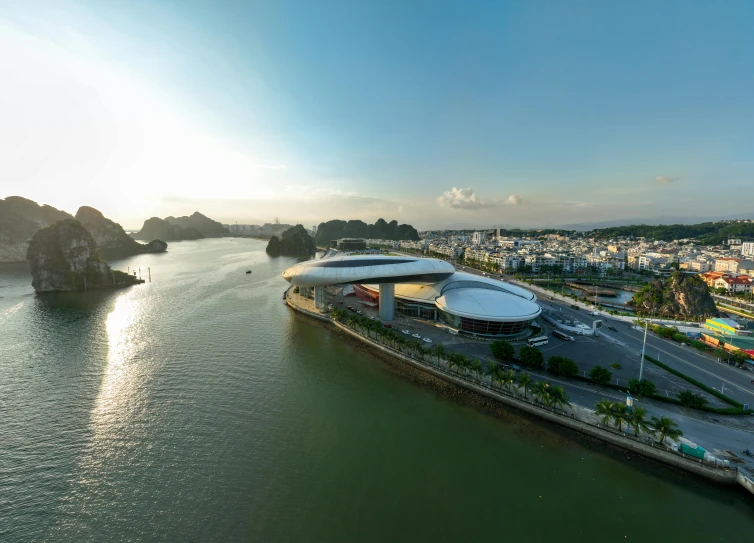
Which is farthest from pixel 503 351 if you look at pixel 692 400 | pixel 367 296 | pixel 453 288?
pixel 367 296

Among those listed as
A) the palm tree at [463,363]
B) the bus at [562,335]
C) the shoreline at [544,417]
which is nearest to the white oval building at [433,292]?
the bus at [562,335]

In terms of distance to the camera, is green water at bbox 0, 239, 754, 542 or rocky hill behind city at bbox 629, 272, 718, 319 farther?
rocky hill behind city at bbox 629, 272, 718, 319

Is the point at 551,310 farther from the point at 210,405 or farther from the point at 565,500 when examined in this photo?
the point at 210,405

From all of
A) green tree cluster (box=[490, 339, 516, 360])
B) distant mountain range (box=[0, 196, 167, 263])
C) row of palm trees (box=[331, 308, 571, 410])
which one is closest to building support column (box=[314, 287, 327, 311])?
row of palm trees (box=[331, 308, 571, 410])

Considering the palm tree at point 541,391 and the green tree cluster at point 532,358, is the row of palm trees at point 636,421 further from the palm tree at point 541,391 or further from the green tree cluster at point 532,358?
the green tree cluster at point 532,358

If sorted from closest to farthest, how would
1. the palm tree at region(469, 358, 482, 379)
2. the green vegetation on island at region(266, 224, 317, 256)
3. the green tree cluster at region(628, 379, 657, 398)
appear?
the green tree cluster at region(628, 379, 657, 398) < the palm tree at region(469, 358, 482, 379) < the green vegetation on island at region(266, 224, 317, 256)

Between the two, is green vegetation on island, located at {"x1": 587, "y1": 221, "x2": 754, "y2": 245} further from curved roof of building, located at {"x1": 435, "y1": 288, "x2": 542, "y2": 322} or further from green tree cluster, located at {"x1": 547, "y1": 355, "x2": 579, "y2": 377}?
green tree cluster, located at {"x1": 547, "y1": 355, "x2": 579, "y2": 377}

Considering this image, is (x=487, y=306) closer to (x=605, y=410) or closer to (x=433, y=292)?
(x=433, y=292)

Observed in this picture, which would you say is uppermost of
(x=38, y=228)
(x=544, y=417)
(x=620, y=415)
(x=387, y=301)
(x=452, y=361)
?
(x=38, y=228)

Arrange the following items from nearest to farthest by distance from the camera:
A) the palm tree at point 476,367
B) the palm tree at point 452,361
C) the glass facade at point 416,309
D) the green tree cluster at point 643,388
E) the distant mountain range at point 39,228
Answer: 1. the green tree cluster at point 643,388
2. the palm tree at point 476,367
3. the palm tree at point 452,361
4. the glass facade at point 416,309
5. the distant mountain range at point 39,228
